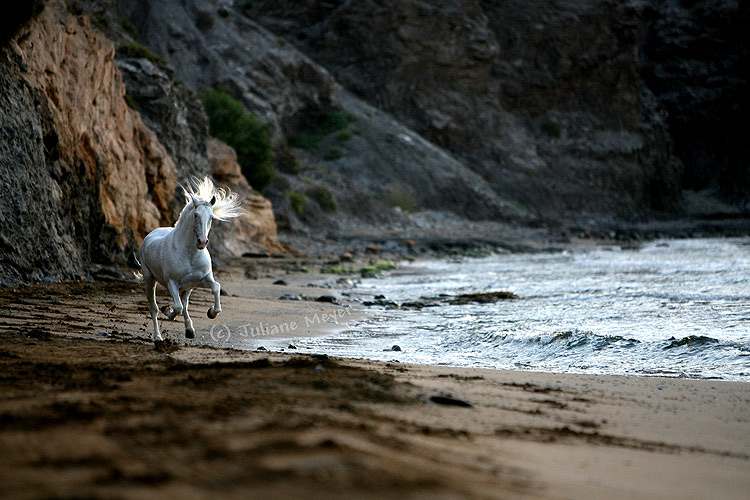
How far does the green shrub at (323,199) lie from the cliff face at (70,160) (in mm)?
24644

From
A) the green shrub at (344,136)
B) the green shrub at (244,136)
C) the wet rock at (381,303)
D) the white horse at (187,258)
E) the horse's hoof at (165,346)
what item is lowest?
the wet rock at (381,303)

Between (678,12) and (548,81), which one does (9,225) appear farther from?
(678,12)

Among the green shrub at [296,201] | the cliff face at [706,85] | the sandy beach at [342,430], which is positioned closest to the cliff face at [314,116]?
the green shrub at [296,201]

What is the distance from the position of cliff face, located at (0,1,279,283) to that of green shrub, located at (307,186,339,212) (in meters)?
24.6

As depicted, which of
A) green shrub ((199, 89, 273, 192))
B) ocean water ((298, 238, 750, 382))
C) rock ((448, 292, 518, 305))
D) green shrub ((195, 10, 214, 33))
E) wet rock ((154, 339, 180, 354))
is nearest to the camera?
wet rock ((154, 339, 180, 354))

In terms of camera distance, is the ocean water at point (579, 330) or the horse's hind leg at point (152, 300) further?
the horse's hind leg at point (152, 300)

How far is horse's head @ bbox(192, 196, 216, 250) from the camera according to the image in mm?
8570

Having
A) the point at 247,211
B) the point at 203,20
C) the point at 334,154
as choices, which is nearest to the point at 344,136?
the point at 334,154

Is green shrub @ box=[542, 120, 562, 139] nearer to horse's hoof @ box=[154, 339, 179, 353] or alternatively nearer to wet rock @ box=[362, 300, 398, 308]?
wet rock @ box=[362, 300, 398, 308]

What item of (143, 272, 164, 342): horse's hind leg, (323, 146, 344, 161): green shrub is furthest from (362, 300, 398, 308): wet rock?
(323, 146, 344, 161): green shrub

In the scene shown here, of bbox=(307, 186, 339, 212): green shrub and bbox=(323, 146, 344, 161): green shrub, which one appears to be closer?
bbox=(307, 186, 339, 212): green shrub

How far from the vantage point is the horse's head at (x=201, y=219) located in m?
8.57

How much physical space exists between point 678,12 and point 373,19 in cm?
4979

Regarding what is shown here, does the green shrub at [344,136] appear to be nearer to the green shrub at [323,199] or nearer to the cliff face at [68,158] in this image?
the green shrub at [323,199]
